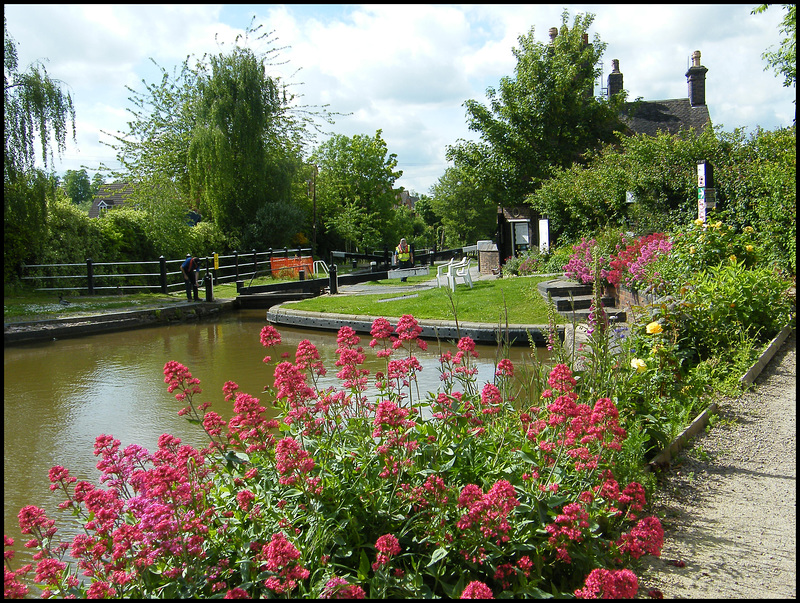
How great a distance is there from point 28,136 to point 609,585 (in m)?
19.7

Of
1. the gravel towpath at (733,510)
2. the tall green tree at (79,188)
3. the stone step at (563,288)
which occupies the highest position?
the tall green tree at (79,188)

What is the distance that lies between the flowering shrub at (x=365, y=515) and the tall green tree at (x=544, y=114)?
24.5 metres

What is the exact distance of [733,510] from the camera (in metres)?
3.78

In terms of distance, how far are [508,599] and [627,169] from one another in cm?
1692

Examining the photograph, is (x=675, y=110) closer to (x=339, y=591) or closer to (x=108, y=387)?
(x=108, y=387)

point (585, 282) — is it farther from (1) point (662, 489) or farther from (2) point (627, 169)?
(1) point (662, 489)

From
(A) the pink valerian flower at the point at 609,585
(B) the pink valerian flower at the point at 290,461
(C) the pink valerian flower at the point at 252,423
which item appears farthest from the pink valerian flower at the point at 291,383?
(A) the pink valerian flower at the point at 609,585

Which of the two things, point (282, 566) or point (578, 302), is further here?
point (578, 302)

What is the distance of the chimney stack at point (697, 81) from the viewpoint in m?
32.6

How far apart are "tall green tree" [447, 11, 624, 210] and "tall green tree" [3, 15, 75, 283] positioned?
16.7 meters

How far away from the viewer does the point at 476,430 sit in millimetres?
3504

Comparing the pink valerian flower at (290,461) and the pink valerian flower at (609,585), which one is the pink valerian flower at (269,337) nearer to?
the pink valerian flower at (290,461)

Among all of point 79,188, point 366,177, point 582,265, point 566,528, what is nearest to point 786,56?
point 582,265

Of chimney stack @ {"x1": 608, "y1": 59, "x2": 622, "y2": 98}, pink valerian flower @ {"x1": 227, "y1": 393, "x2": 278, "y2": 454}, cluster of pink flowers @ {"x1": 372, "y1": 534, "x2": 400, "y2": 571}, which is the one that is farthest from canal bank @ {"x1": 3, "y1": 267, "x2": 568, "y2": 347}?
chimney stack @ {"x1": 608, "y1": 59, "x2": 622, "y2": 98}
